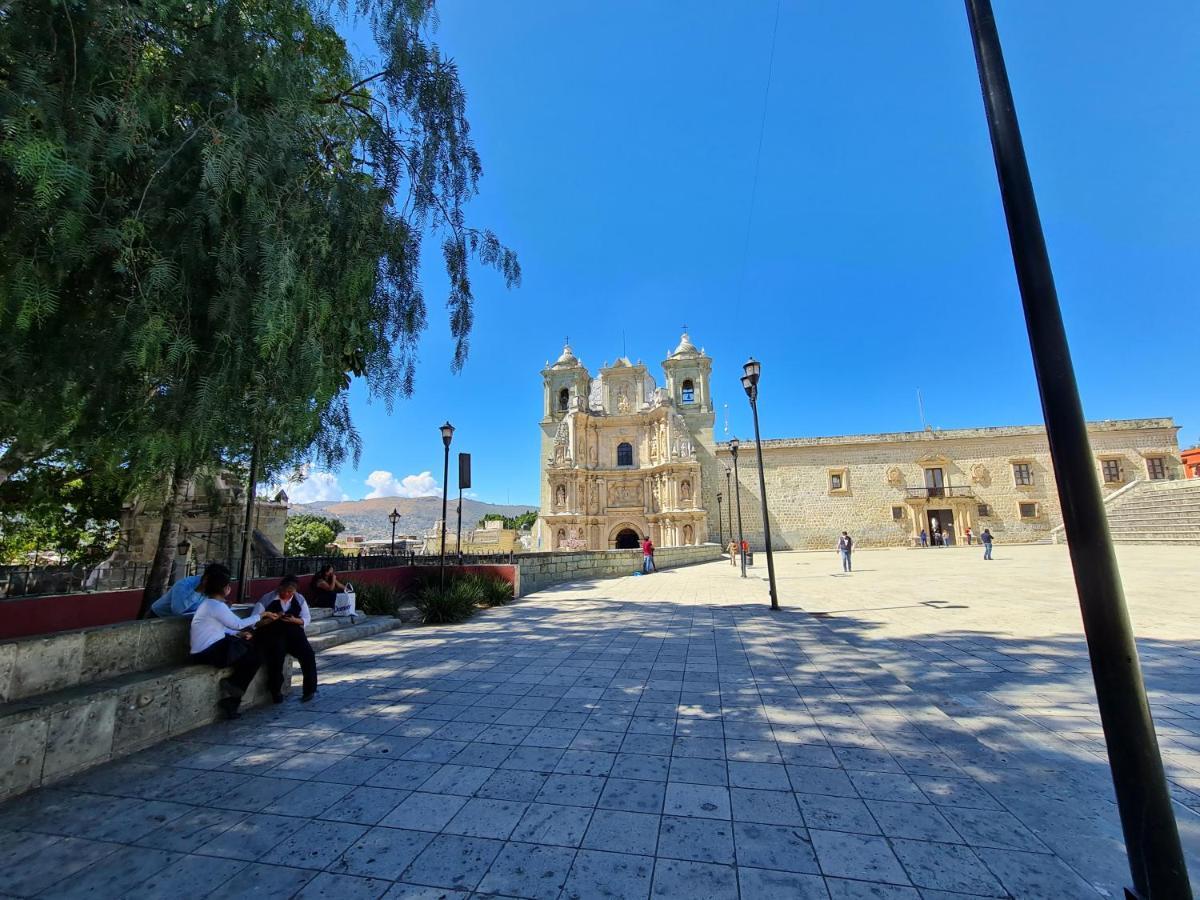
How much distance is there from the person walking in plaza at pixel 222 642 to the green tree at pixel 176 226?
0.98 m

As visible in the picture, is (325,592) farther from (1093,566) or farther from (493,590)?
(1093,566)

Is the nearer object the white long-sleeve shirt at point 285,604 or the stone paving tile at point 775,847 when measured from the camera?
the stone paving tile at point 775,847

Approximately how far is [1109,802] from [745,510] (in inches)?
1289

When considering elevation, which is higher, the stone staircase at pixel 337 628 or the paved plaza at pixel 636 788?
the stone staircase at pixel 337 628

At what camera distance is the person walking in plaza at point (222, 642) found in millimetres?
3807

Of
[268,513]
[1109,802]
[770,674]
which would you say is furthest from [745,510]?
[1109,802]

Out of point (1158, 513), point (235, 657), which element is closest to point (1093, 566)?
point (235, 657)

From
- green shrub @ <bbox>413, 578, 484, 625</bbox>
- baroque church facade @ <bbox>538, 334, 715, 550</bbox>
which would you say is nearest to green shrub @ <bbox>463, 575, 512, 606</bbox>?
green shrub @ <bbox>413, 578, 484, 625</bbox>

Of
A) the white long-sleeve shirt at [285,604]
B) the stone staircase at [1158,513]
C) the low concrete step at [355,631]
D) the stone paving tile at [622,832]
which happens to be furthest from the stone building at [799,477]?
the stone paving tile at [622,832]

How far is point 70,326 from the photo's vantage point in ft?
10.8

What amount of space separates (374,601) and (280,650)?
461 cm

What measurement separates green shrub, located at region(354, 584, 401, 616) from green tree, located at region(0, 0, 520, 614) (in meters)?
5.13

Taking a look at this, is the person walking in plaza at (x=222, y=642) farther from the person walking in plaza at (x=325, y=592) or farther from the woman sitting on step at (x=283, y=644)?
the person walking in plaza at (x=325, y=592)

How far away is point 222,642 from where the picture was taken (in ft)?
12.6
